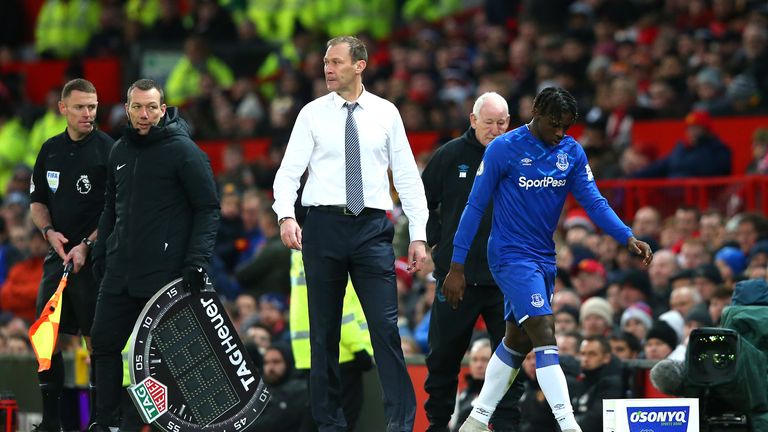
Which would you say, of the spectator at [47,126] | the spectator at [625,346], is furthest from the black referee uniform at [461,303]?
the spectator at [47,126]

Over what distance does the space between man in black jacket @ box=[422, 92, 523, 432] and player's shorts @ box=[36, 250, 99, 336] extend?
231 centimetres

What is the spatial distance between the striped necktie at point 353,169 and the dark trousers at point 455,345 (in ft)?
3.47

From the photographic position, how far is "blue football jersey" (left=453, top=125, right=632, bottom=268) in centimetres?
965

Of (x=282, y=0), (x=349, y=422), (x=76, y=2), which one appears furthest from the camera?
(x=76, y=2)

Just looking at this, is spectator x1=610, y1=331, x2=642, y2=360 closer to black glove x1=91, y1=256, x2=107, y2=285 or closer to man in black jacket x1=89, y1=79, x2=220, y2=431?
man in black jacket x1=89, y1=79, x2=220, y2=431

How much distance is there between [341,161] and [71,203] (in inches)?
86.7

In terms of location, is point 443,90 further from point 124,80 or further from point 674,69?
point 124,80

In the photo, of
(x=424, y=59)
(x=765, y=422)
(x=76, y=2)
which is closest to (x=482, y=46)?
(x=424, y=59)

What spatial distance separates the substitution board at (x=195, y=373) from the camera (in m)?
10.6

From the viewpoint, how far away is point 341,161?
392 inches

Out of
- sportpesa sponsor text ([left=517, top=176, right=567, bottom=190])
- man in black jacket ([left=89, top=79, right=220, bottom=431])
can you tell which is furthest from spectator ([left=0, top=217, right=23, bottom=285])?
sportpesa sponsor text ([left=517, top=176, right=567, bottom=190])

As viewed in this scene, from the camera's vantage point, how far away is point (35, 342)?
35.8 feet

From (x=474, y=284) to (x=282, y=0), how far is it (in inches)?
569

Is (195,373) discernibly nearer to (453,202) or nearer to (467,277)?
(467,277)
